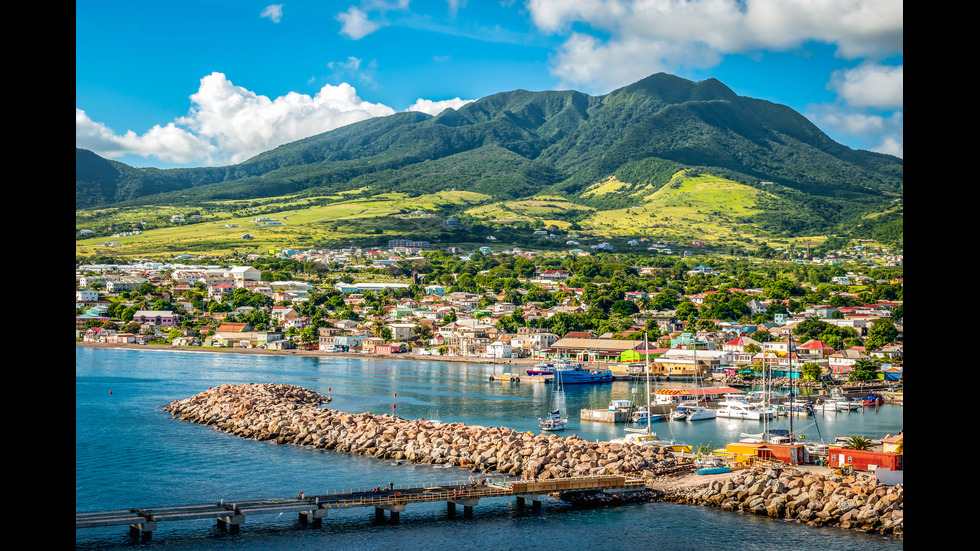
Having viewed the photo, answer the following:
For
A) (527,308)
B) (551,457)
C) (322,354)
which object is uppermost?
(527,308)

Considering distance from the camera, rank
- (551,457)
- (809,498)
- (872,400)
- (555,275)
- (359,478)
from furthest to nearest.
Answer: (555,275), (872,400), (551,457), (359,478), (809,498)

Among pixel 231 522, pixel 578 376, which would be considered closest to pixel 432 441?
pixel 231 522

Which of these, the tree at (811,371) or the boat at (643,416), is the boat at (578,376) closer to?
the tree at (811,371)

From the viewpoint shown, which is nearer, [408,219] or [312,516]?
[312,516]

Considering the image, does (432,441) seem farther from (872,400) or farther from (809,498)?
(872,400)

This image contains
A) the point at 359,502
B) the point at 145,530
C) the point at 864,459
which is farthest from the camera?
the point at 864,459

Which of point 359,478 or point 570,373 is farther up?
point 570,373
